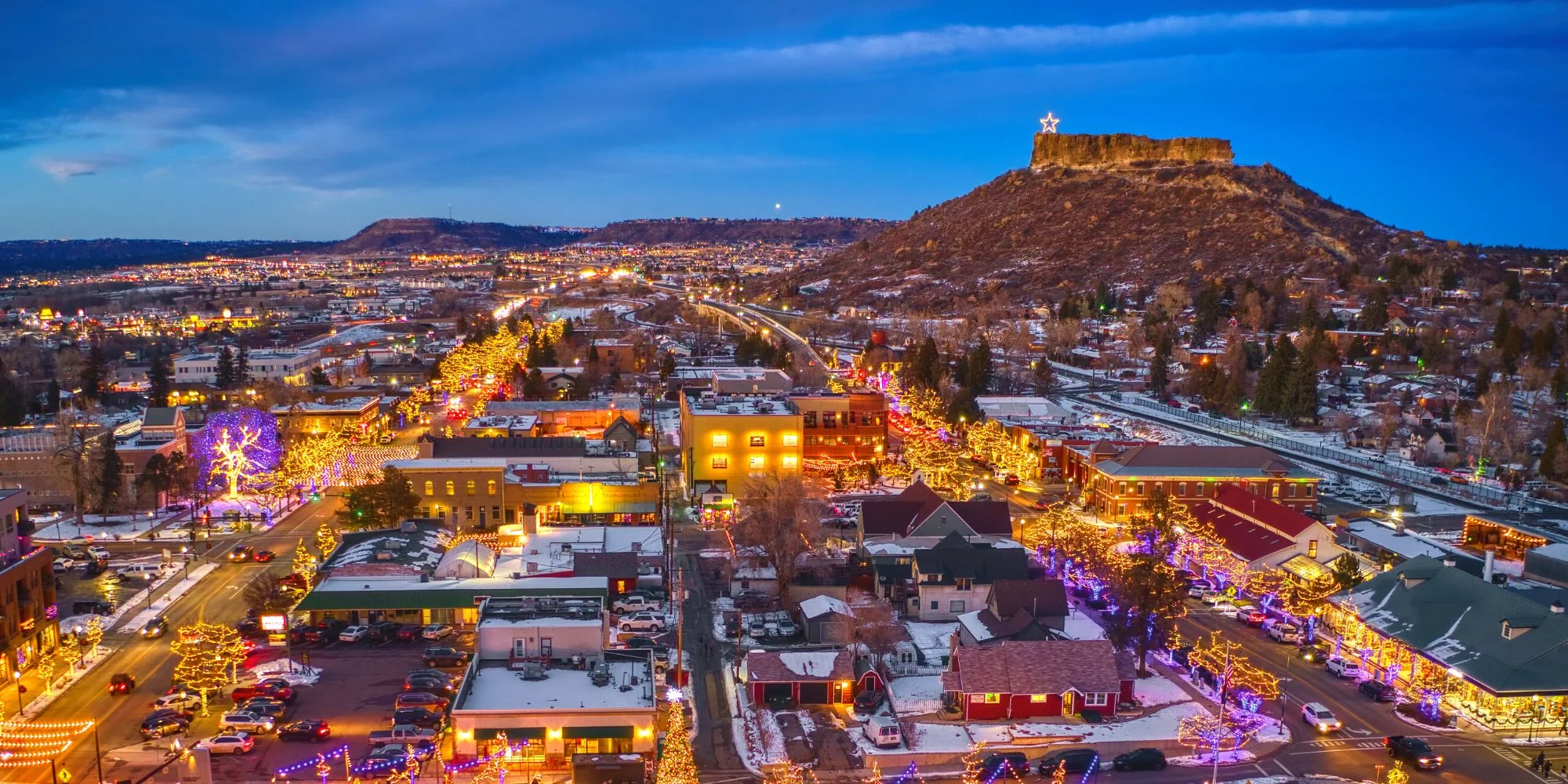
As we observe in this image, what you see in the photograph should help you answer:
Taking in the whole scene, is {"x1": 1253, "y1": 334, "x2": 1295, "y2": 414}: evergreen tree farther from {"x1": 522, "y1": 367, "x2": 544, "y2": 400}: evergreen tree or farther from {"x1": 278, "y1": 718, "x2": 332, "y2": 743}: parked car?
{"x1": 278, "y1": 718, "x2": 332, "y2": 743}: parked car

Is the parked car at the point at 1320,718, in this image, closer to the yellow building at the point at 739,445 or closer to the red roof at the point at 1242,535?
the red roof at the point at 1242,535

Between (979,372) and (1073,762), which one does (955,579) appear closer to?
(1073,762)

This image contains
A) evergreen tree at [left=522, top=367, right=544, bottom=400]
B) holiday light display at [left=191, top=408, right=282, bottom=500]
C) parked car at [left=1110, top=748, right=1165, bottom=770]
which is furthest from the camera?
evergreen tree at [left=522, top=367, right=544, bottom=400]

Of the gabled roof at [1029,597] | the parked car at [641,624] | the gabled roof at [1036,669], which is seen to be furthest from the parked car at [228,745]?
the gabled roof at [1029,597]

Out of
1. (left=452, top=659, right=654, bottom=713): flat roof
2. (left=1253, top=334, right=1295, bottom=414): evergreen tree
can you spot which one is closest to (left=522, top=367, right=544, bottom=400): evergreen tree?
(left=452, top=659, right=654, bottom=713): flat roof

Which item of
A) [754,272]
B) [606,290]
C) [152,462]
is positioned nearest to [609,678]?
[152,462]

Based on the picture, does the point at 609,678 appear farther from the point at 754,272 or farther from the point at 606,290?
the point at 754,272

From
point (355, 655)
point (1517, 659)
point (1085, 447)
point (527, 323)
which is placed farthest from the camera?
point (527, 323)
